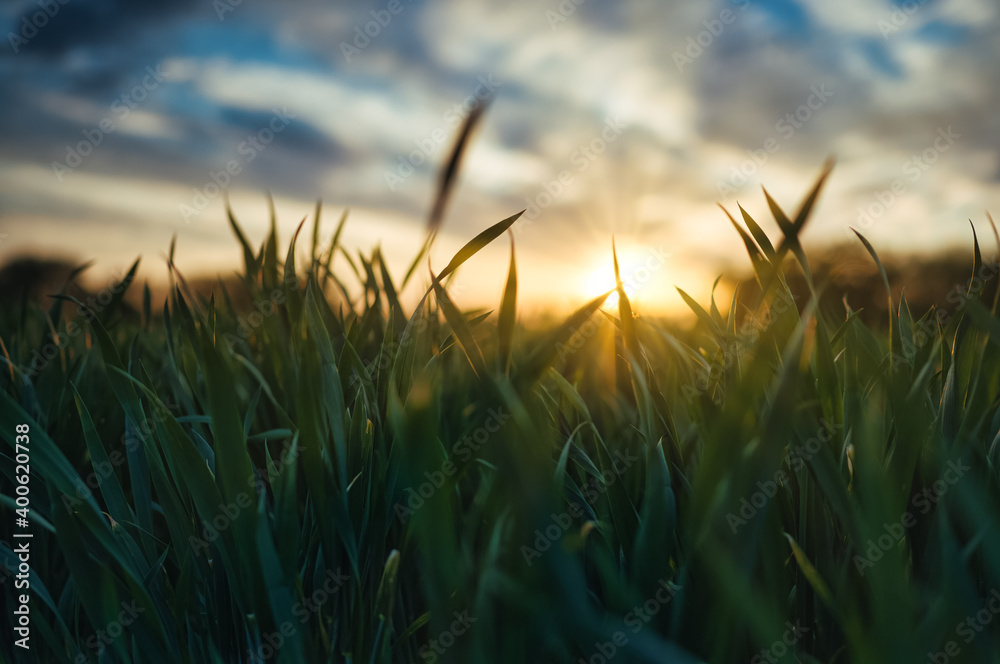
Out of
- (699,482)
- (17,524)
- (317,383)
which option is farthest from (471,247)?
(17,524)

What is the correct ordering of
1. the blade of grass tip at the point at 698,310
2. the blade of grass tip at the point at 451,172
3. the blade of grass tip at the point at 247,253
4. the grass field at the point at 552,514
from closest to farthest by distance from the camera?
1. the grass field at the point at 552,514
2. the blade of grass tip at the point at 451,172
3. the blade of grass tip at the point at 698,310
4. the blade of grass tip at the point at 247,253

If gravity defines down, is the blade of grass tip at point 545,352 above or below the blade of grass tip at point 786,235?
below

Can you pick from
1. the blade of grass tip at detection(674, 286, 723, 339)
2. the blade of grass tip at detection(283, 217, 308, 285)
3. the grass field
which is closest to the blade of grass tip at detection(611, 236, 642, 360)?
the grass field

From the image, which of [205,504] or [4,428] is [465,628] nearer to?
[205,504]

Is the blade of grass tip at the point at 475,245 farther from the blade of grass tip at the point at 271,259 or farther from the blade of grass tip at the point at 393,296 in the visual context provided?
the blade of grass tip at the point at 271,259

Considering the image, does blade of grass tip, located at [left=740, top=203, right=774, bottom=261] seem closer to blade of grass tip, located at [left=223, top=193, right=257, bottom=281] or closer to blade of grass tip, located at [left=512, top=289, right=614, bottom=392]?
blade of grass tip, located at [left=512, top=289, right=614, bottom=392]

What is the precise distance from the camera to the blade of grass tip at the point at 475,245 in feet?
1.77

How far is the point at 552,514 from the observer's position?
0.41m

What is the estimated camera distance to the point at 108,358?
24.5 inches

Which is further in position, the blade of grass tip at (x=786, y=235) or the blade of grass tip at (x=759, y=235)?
the blade of grass tip at (x=759, y=235)

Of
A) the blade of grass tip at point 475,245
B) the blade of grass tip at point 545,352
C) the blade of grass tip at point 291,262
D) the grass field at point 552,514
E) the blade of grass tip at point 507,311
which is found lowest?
the grass field at point 552,514

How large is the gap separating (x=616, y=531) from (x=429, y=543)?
0.22 metres

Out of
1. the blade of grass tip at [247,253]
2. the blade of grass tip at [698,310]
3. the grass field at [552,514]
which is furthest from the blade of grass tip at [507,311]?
the blade of grass tip at [247,253]

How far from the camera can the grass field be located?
1.30 feet
